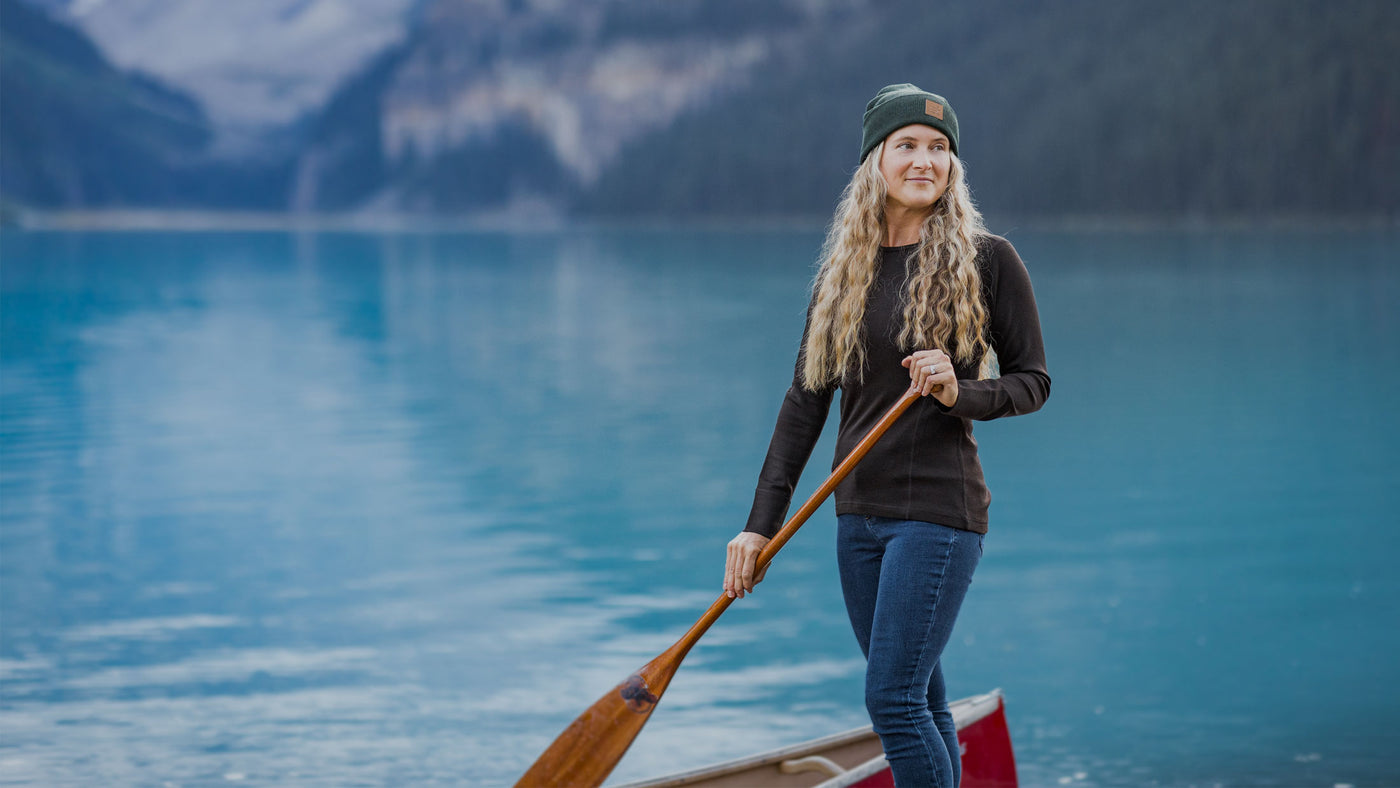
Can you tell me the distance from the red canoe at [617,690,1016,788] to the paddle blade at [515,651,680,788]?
614 millimetres

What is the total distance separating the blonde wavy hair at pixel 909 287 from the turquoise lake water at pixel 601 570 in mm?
2842

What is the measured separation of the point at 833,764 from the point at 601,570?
16.3 ft

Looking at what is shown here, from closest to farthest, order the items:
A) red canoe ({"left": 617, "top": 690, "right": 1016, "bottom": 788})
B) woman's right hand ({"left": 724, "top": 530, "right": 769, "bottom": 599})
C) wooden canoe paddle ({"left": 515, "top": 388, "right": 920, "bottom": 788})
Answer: woman's right hand ({"left": 724, "top": 530, "right": 769, "bottom": 599})
wooden canoe paddle ({"left": 515, "top": 388, "right": 920, "bottom": 788})
red canoe ({"left": 617, "top": 690, "right": 1016, "bottom": 788})

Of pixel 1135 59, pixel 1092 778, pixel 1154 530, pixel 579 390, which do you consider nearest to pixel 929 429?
pixel 1092 778

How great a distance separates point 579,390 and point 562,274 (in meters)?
37.2

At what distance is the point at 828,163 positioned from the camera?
172750 mm

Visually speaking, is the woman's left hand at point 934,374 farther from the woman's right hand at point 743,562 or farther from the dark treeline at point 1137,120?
the dark treeline at point 1137,120

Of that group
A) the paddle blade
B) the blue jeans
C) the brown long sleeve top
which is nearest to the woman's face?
the brown long sleeve top

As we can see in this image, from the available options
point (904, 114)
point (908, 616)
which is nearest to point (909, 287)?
point (904, 114)

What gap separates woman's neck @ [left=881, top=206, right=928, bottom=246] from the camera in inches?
128

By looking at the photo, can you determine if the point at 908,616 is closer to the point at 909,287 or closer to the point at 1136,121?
the point at 909,287

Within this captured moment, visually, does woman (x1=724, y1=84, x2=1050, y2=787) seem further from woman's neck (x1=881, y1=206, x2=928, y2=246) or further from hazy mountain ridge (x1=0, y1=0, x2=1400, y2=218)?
hazy mountain ridge (x1=0, y1=0, x2=1400, y2=218)

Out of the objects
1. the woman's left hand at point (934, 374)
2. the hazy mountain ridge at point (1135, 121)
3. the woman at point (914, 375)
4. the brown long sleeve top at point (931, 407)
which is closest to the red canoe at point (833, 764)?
the woman at point (914, 375)

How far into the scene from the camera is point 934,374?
301 centimetres
